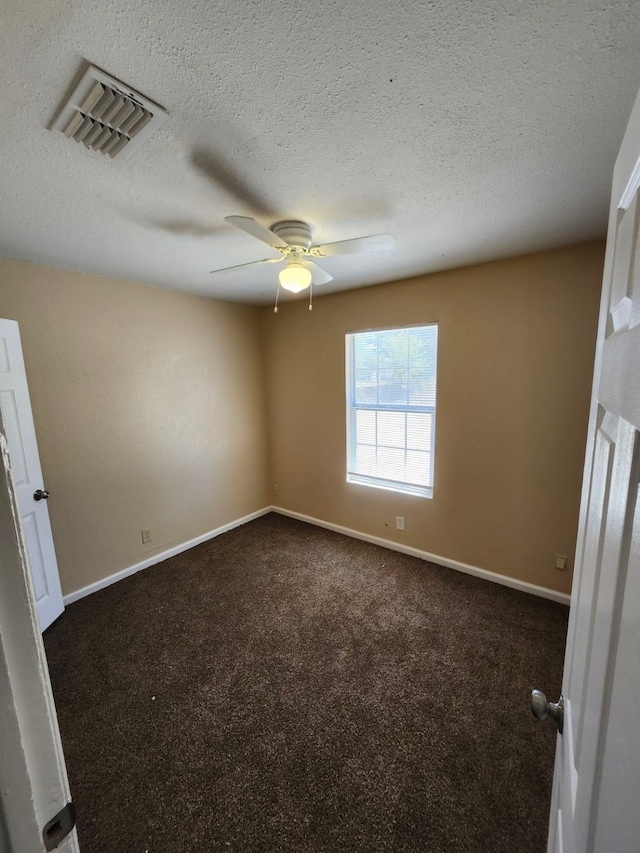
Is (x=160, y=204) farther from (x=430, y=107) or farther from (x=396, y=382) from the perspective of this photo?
(x=396, y=382)

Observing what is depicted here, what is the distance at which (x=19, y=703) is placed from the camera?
1.42 feet

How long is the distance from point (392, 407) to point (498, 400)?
866 millimetres

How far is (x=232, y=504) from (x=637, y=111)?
12.1ft

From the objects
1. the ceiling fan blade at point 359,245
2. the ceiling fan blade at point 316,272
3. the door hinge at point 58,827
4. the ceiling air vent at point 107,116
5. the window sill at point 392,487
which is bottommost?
the window sill at point 392,487

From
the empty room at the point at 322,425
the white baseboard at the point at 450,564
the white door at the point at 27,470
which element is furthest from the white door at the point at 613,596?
the white door at the point at 27,470

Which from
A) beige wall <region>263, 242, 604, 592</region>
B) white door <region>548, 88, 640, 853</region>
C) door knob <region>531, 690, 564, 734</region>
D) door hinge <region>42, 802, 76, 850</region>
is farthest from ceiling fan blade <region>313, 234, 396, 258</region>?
door hinge <region>42, 802, 76, 850</region>

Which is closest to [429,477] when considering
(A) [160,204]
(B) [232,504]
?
(B) [232,504]

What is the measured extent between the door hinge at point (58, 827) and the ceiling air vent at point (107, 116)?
5.08 ft

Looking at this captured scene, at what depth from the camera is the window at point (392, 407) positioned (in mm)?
2760

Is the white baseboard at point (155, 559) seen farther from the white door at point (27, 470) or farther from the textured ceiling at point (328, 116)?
the textured ceiling at point (328, 116)

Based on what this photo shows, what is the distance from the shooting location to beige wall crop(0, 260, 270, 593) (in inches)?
90.7

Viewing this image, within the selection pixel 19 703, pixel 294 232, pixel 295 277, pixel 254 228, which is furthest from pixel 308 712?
pixel 294 232

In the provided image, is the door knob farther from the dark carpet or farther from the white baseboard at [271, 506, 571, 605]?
the white baseboard at [271, 506, 571, 605]

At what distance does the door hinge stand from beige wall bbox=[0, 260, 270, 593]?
2405mm
